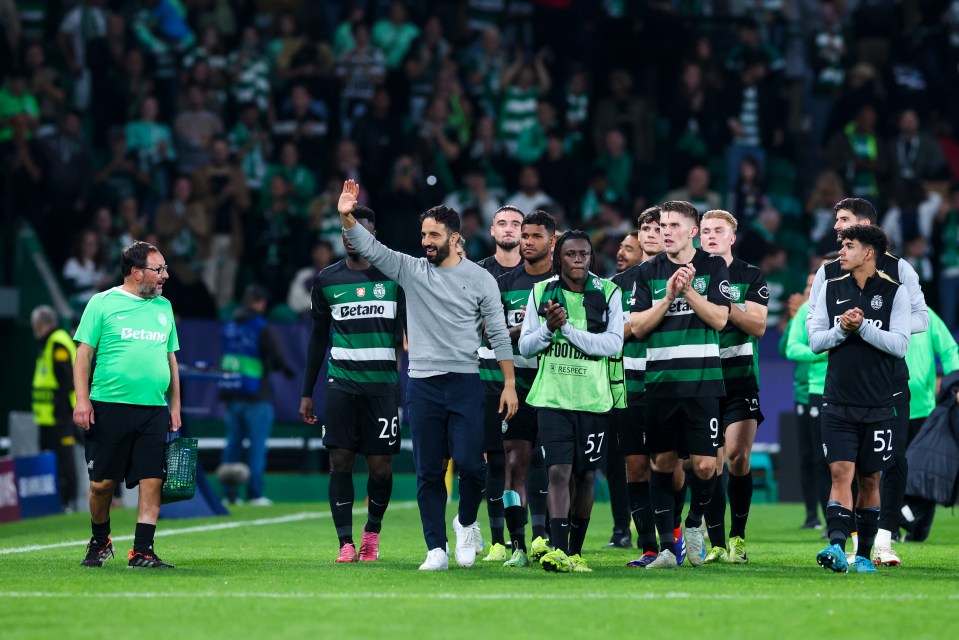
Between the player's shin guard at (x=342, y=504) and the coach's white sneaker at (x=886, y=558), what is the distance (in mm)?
3714

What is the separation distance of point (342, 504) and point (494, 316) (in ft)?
6.50

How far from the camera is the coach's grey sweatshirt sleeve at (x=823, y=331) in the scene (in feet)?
34.6

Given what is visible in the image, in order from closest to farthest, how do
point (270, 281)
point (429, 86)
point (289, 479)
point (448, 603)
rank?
point (448, 603), point (289, 479), point (270, 281), point (429, 86)

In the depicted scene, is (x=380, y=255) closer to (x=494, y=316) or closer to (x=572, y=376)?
(x=494, y=316)

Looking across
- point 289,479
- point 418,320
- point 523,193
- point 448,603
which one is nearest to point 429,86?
point 523,193

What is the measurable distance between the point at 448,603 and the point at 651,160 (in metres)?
17.6

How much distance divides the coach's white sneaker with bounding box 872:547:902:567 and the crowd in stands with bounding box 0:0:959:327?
1066 centimetres

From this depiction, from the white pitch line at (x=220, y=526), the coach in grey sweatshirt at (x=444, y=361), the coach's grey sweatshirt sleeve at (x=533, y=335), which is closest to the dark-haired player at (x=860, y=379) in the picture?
the coach's grey sweatshirt sleeve at (x=533, y=335)

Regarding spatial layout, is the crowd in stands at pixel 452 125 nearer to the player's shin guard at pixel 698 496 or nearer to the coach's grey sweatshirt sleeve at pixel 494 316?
the player's shin guard at pixel 698 496

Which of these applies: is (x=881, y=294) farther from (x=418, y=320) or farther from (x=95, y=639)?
(x=95, y=639)

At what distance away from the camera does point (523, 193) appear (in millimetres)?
23422

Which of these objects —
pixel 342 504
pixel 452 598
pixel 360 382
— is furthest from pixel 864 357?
pixel 342 504

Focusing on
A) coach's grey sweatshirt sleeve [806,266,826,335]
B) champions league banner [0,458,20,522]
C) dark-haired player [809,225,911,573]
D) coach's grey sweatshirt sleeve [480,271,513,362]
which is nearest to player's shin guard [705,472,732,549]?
dark-haired player [809,225,911,573]

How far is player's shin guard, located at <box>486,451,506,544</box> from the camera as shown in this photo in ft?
39.2
